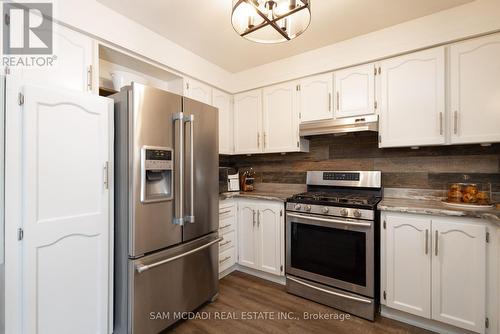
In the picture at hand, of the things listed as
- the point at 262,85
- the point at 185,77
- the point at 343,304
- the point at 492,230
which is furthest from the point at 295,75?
the point at 343,304

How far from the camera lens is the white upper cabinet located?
251 centimetres

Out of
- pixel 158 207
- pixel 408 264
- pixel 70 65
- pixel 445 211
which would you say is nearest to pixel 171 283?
pixel 158 207

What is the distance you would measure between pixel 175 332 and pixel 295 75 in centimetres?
265

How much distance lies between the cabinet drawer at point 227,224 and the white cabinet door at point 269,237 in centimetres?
32

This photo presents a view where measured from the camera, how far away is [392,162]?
2.35 m

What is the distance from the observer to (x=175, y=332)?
5.84 feet

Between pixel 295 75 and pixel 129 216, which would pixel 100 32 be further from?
pixel 295 75

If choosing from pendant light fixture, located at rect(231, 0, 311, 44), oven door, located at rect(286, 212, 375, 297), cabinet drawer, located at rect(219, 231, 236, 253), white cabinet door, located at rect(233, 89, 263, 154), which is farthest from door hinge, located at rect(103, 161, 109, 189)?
white cabinet door, located at rect(233, 89, 263, 154)

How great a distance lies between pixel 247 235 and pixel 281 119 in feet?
4.62

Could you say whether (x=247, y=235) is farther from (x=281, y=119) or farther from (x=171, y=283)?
(x=281, y=119)

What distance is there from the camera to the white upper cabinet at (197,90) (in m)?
2.51

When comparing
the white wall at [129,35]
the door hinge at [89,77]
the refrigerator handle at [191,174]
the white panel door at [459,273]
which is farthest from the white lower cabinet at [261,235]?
the door hinge at [89,77]

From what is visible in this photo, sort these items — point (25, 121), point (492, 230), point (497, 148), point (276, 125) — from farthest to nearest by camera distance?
point (276, 125) → point (497, 148) → point (492, 230) → point (25, 121)

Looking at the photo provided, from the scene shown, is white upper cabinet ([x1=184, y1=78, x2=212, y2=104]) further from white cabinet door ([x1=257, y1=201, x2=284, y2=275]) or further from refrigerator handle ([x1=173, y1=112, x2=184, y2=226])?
white cabinet door ([x1=257, y1=201, x2=284, y2=275])
